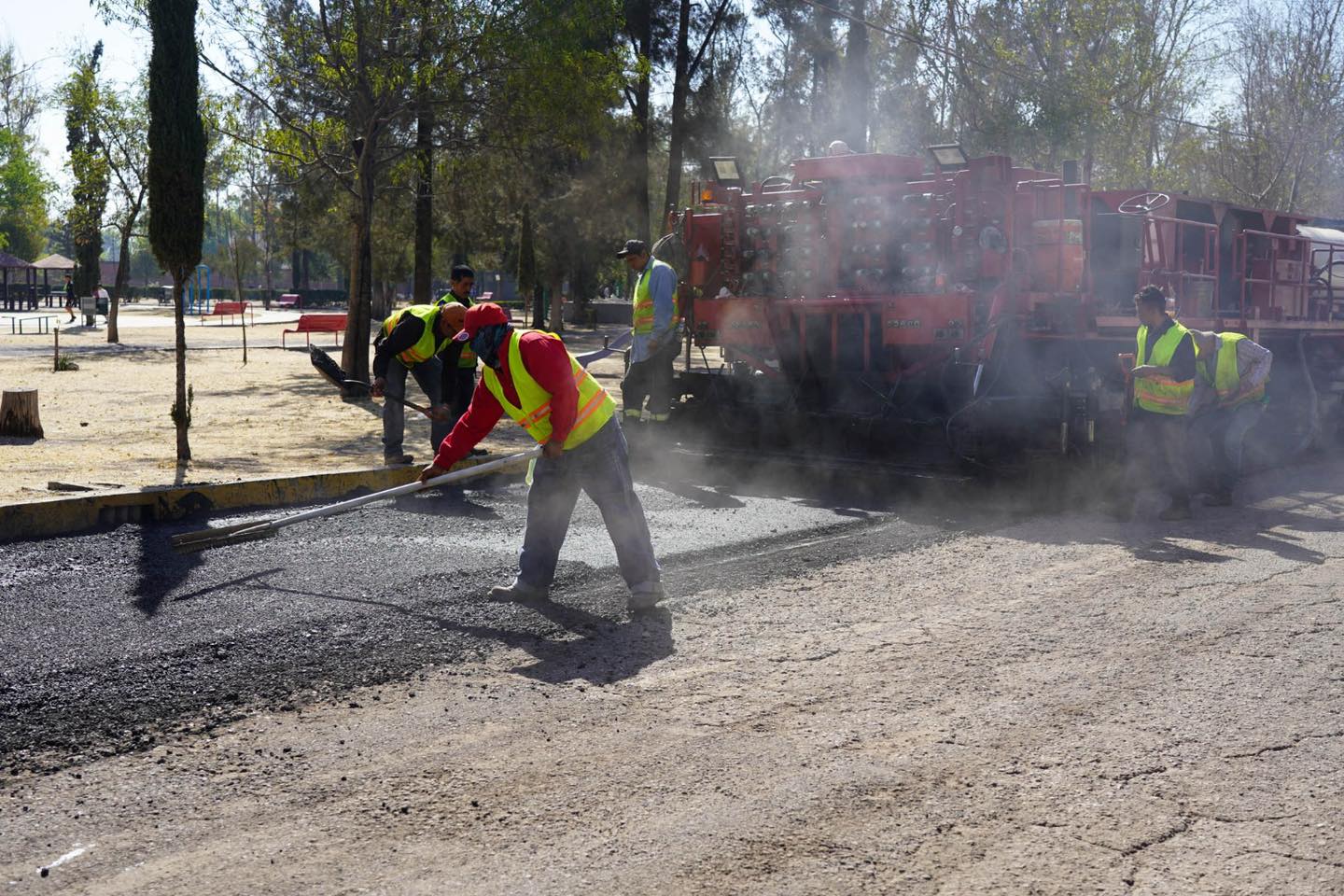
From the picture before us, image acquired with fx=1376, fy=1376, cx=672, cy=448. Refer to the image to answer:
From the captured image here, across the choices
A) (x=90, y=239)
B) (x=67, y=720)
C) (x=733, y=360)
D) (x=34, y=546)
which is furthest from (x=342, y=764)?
(x=90, y=239)

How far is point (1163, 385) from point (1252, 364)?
128 centimetres

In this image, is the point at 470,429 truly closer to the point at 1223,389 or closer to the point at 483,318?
the point at 483,318

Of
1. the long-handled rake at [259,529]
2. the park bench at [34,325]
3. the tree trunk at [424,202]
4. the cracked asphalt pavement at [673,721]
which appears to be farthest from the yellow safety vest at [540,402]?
the park bench at [34,325]

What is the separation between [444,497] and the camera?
960cm

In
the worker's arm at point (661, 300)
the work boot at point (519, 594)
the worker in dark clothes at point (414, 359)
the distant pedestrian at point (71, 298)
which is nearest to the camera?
the work boot at point (519, 594)

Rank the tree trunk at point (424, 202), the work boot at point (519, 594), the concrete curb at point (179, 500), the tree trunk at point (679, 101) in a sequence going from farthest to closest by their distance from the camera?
the tree trunk at point (679, 101) < the tree trunk at point (424, 202) < the concrete curb at point (179, 500) < the work boot at point (519, 594)

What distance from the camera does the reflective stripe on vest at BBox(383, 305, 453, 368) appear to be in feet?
31.6

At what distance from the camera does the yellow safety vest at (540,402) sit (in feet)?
20.3

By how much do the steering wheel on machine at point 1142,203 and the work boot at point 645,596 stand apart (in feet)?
22.3

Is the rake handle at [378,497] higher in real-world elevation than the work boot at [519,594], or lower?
higher

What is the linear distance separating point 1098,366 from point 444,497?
5.32 meters

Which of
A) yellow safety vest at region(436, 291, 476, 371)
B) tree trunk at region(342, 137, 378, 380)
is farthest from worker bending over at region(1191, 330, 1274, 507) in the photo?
tree trunk at region(342, 137, 378, 380)

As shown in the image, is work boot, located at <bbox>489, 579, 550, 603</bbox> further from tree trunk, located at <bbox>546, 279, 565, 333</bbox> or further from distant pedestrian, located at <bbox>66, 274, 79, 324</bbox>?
distant pedestrian, located at <bbox>66, 274, 79, 324</bbox>

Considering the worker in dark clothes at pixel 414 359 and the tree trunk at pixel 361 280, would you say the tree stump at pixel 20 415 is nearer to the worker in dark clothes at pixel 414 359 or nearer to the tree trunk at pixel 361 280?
the worker in dark clothes at pixel 414 359
